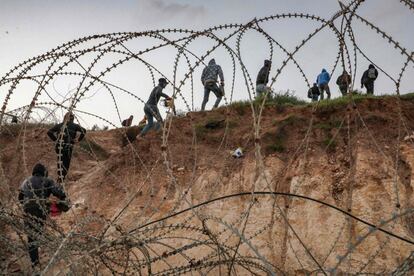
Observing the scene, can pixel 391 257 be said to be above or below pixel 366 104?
below

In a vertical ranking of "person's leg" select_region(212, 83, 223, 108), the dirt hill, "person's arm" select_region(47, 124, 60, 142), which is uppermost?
"person's leg" select_region(212, 83, 223, 108)

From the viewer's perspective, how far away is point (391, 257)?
281 inches

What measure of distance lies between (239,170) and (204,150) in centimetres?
115

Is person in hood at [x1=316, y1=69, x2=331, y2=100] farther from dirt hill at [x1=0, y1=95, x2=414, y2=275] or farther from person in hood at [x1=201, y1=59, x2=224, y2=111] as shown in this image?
person in hood at [x1=201, y1=59, x2=224, y2=111]

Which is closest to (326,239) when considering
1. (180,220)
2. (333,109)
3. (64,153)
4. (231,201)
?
(231,201)

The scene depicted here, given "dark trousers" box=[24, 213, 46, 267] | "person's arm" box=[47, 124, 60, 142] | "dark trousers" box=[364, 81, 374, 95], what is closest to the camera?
"dark trousers" box=[24, 213, 46, 267]

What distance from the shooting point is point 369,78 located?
13766mm

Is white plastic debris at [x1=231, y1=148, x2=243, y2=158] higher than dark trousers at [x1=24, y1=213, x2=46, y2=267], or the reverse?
white plastic debris at [x1=231, y1=148, x2=243, y2=158]

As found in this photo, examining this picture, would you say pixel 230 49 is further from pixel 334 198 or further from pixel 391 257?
pixel 334 198

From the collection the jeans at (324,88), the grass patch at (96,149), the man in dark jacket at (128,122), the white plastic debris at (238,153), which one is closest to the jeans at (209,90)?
the white plastic debris at (238,153)

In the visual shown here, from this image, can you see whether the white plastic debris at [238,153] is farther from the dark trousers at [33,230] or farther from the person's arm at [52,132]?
the dark trousers at [33,230]

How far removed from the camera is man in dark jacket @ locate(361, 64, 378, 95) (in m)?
13.7

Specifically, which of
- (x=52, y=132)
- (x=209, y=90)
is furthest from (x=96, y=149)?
(x=52, y=132)

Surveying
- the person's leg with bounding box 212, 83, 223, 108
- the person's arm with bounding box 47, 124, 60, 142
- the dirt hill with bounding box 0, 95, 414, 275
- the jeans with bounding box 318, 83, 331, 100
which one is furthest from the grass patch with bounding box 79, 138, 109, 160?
the jeans with bounding box 318, 83, 331, 100
